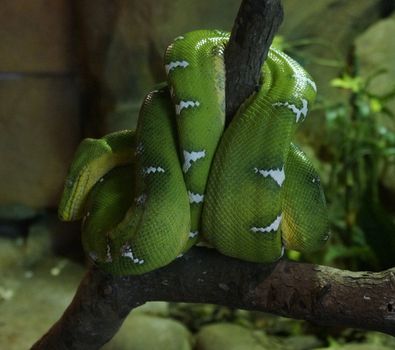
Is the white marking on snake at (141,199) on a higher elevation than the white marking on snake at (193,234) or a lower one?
higher

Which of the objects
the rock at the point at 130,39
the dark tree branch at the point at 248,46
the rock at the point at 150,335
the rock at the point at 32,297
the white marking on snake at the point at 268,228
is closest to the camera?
the dark tree branch at the point at 248,46

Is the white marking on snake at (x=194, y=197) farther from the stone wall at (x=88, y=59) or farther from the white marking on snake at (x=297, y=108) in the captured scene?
the stone wall at (x=88, y=59)

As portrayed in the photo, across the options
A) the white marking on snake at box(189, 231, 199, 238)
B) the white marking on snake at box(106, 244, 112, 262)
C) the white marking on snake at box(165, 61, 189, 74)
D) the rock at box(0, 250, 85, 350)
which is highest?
the white marking on snake at box(165, 61, 189, 74)

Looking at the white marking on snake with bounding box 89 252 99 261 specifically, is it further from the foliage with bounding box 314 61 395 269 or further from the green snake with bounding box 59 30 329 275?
the foliage with bounding box 314 61 395 269

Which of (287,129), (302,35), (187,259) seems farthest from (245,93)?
(302,35)

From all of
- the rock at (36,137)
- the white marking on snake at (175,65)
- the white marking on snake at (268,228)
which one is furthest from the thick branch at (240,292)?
the rock at (36,137)

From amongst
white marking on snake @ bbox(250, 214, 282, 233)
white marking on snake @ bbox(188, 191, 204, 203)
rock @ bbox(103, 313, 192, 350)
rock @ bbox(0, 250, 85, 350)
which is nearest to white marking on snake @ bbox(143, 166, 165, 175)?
white marking on snake @ bbox(188, 191, 204, 203)

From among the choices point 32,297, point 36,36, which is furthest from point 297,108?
point 36,36
